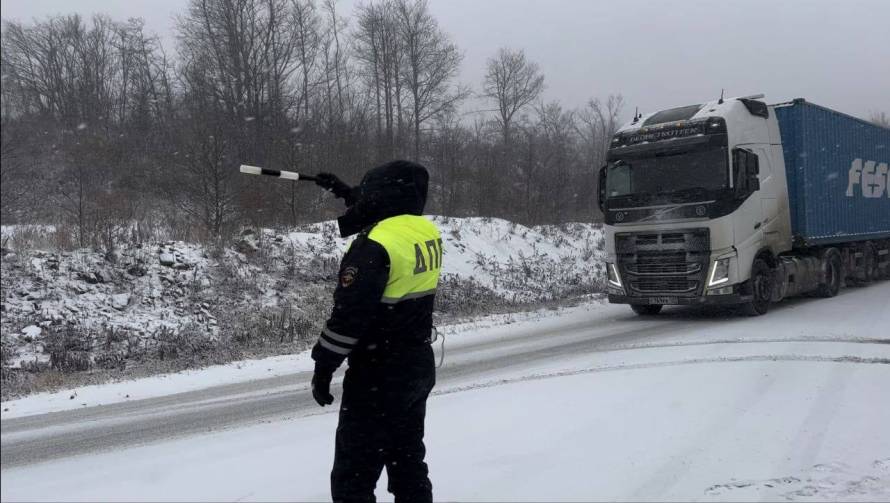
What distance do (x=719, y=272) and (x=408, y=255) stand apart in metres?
9.83

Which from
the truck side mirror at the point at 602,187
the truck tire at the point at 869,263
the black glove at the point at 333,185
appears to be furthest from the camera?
the truck tire at the point at 869,263

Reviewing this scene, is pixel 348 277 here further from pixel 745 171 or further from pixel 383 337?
pixel 745 171

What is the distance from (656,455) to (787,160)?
10.7 m

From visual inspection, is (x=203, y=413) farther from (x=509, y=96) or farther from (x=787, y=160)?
(x=509, y=96)

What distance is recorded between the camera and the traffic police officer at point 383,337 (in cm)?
310

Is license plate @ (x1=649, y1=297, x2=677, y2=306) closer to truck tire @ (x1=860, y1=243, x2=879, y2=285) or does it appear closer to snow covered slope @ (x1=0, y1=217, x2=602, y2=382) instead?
snow covered slope @ (x1=0, y1=217, x2=602, y2=382)

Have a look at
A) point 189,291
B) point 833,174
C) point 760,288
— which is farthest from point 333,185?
point 833,174

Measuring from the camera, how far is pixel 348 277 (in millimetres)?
3082

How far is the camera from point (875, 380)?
6.97 meters

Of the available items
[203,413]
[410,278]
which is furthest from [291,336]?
[410,278]

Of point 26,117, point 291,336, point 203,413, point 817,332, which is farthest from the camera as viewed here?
point 291,336

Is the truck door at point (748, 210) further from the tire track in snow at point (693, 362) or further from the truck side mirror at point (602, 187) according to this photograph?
the tire track in snow at point (693, 362)

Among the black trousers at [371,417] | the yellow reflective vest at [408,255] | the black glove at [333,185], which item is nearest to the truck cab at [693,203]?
the black glove at [333,185]

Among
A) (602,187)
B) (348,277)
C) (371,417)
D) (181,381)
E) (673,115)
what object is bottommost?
(181,381)
